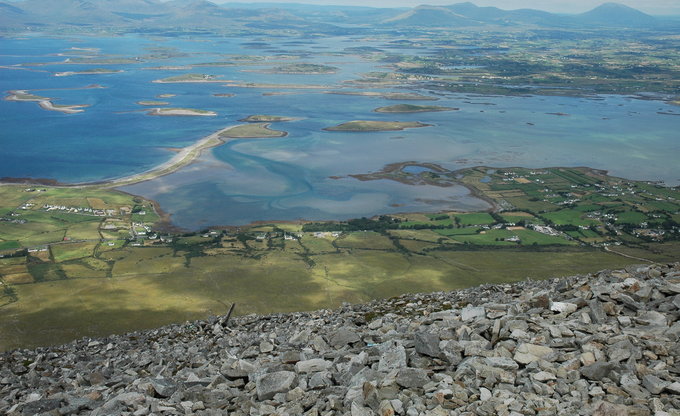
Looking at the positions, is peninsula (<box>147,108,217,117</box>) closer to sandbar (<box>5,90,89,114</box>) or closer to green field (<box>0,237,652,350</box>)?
sandbar (<box>5,90,89,114</box>)

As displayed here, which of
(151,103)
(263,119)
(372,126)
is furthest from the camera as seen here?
(151,103)

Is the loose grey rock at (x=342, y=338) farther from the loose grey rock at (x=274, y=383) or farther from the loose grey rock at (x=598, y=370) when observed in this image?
the loose grey rock at (x=598, y=370)

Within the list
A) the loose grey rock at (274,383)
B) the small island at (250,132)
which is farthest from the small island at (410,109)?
the loose grey rock at (274,383)

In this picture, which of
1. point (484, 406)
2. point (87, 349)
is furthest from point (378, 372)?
point (87, 349)

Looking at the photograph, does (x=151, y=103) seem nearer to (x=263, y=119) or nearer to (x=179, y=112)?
(x=179, y=112)

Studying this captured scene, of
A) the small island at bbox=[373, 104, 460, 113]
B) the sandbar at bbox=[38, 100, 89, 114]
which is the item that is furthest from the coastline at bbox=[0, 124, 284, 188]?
the small island at bbox=[373, 104, 460, 113]

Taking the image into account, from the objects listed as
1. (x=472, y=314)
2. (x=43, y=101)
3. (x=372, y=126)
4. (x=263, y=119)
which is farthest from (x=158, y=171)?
(x=43, y=101)
